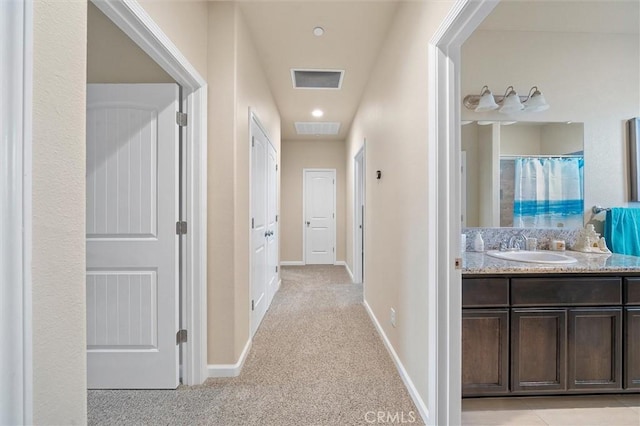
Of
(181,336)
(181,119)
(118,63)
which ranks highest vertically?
(118,63)

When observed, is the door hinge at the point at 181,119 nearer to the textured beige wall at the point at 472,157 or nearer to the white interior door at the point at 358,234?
the textured beige wall at the point at 472,157

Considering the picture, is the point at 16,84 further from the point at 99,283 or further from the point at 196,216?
the point at 99,283

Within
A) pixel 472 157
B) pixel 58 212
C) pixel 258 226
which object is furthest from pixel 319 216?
pixel 58 212

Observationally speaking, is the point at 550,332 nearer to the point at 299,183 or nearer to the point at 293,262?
the point at 293,262

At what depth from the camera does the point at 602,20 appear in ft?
6.81

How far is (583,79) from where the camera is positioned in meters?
2.21

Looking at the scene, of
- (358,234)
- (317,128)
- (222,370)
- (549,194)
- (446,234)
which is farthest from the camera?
(317,128)

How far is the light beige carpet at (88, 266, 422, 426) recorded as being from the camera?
161 cm

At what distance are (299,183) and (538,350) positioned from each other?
4.89 metres

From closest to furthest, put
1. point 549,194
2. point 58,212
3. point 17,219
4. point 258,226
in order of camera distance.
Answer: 1. point 17,219
2. point 58,212
3. point 549,194
4. point 258,226

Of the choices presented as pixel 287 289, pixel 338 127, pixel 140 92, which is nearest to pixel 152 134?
pixel 140 92

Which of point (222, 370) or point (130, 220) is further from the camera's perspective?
point (222, 370)

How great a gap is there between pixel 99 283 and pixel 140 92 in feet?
4.07

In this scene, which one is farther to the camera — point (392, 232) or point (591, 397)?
point (392, 232)
